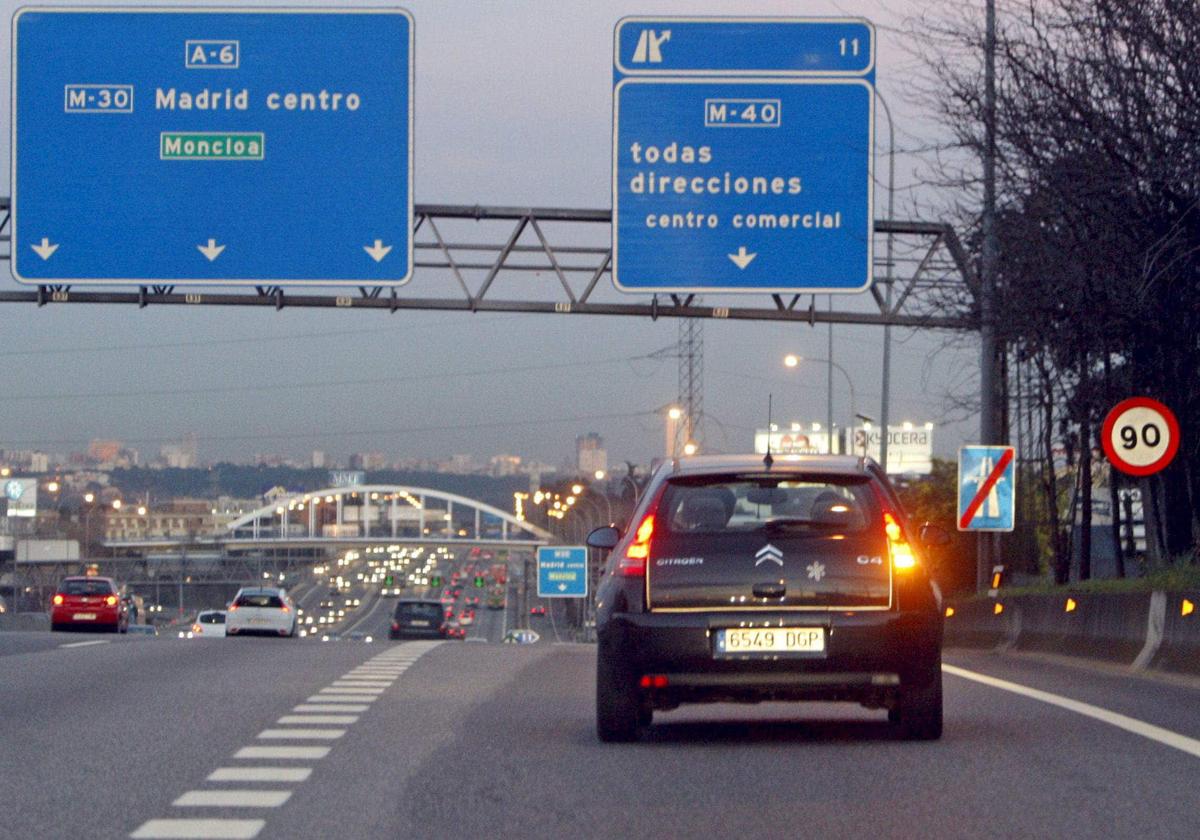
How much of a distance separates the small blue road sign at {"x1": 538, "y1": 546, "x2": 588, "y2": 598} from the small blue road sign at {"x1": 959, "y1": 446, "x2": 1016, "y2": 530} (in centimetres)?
3669

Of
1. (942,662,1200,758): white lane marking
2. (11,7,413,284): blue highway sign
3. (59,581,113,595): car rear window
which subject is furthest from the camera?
(59,581,113,595): car rear window

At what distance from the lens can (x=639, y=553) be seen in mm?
10703

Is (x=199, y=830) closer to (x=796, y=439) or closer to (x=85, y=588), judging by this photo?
(x=85, y=588)

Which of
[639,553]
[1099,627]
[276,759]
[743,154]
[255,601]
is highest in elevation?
[743,154]

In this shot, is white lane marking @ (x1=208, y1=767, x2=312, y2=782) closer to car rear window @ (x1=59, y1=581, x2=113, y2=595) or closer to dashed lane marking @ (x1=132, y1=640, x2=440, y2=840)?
dashed lane marking @ (x1=132, y1=640, x2=440, y2=840)

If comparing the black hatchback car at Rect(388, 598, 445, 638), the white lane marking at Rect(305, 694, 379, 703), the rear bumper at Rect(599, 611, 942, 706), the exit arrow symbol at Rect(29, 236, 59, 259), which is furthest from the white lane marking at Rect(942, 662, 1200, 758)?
the black hatchback car at Rect(388, 598, 445, 638)

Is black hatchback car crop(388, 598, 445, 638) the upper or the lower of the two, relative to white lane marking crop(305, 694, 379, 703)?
lower

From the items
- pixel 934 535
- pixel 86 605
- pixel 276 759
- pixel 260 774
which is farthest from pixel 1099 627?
pixel 86 605

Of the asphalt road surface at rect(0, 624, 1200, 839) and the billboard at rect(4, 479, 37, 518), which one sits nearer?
the asphalt road surface at rect(0, 624, 1200, 839)

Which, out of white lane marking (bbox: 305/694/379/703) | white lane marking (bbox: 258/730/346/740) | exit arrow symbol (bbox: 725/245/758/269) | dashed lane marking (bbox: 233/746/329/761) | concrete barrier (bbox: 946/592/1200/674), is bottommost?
dashed lane marking (bbox: 233/746/329/761)

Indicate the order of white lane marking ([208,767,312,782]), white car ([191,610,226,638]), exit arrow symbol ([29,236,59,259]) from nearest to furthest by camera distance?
white lane marking ([208,767,312,782]) < exit arrow symbol ([29,236,59,259]) < white car ([191,610,226,638])

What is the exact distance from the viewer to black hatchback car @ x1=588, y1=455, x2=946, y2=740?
1044cm

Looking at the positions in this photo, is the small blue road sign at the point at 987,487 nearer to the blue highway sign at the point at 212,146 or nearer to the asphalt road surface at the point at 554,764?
the blue highway sign at the point at 212,146

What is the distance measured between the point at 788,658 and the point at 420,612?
42.4 m
